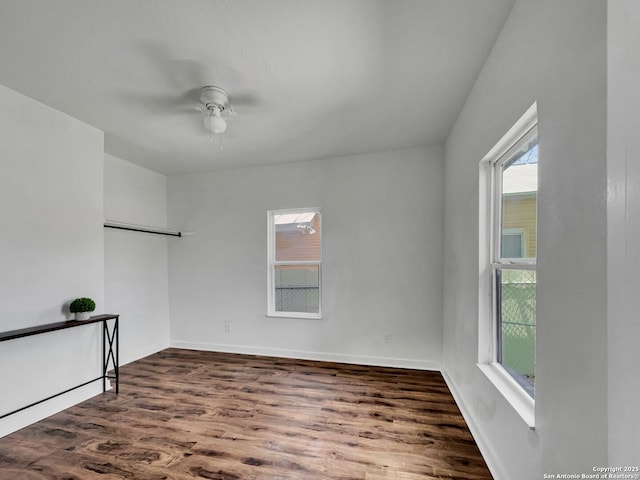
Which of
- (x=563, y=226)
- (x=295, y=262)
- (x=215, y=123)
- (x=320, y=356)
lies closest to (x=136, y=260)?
(x=295, y=262)

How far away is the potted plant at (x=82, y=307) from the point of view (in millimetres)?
2387

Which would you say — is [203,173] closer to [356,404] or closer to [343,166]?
[343,166]

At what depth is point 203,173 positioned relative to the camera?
407cm

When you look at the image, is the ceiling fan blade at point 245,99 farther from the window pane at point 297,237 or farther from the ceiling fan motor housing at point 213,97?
the window pane at point 297,237

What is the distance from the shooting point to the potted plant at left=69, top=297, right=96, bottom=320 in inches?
94.0

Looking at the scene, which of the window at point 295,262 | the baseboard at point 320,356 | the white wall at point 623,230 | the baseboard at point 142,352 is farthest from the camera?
the window at point 295,262

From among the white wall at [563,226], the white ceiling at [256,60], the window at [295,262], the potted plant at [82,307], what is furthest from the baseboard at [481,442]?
the potted plant at [82,307]

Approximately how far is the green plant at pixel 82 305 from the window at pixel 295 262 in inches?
74.0

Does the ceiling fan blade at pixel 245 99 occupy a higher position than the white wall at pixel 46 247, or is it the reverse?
the ceiling fan blade at pixel 245 99

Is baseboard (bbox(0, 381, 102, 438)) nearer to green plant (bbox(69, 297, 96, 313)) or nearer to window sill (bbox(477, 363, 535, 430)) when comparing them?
green plant (bbox(69, 297, 96, 313))

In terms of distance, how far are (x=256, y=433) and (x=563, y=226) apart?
227 cm

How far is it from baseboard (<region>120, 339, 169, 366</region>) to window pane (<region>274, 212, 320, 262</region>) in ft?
6.80

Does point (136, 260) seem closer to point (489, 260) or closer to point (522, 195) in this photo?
point (489, 260)

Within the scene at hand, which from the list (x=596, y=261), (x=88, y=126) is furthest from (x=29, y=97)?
(x=596, y=261)
